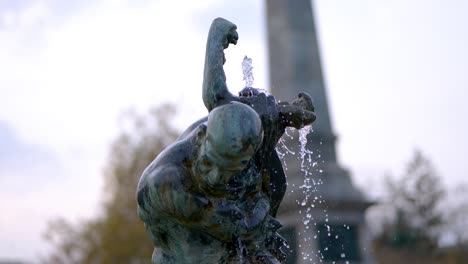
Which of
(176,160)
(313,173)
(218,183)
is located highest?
(313,173)

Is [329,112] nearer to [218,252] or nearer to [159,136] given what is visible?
[159,136]

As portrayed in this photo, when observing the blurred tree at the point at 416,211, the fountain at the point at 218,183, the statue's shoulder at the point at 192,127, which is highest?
the blurred tree at the point at 416,211

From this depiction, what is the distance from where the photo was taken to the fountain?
108 inches

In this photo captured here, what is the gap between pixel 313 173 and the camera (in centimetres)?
1867

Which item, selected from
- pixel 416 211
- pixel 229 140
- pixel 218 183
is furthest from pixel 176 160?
pixel 416 211

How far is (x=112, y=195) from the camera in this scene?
24.6 meters

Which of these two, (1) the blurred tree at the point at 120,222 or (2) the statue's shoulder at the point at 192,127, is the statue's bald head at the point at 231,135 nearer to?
(2) the statue's shoulder at the point at 192,127

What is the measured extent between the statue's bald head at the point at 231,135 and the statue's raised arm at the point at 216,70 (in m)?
0.32

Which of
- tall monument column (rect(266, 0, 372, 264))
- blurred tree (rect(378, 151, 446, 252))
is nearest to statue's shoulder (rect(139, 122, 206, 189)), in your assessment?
tall monument column (rect(266, 0, 372, 264))

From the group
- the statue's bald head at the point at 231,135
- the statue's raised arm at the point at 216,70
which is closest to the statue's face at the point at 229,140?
the statue's bald head at the point at 231,135

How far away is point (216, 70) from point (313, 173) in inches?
622

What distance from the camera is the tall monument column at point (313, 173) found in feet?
57.8


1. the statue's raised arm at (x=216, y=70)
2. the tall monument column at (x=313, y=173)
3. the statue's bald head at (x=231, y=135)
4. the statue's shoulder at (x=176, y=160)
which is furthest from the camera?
the tall monument column at (x=313, y=173)

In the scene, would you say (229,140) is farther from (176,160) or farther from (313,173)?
(313,173)
